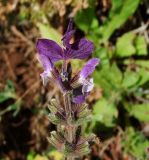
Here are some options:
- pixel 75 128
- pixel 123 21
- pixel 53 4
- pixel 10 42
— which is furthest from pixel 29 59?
pixel 75 128

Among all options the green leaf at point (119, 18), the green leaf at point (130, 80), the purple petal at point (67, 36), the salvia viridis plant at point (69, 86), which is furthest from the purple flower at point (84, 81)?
the green leaf at point (119, 18)

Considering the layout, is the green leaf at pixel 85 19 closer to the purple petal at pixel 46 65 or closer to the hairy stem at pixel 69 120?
the hairy stem at pixel 69 120

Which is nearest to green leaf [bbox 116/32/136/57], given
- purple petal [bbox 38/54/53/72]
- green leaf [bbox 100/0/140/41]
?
green leaf [bbox 100/0/140/41]

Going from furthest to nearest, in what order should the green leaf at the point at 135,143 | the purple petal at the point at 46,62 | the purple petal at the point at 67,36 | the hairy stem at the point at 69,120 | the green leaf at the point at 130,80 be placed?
the green leaf at the point at 130,80, the green leaf at the point at 135,143, the hairy stem at the point at 69,120, the purple petal at the point at 46,62, the purple petal at the point at 67,36

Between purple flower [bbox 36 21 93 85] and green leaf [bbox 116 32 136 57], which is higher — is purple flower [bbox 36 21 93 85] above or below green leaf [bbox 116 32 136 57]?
above

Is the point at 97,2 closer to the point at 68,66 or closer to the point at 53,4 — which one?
the point at 53,4

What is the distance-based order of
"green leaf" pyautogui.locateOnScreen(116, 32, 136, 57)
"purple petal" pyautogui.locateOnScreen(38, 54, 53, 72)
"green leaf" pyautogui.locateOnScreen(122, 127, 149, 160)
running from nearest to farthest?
1. "purple petal" pyautogui.locateOnScreen(38, 54, 53, 72)
2. "green leaf" pyautogui.locateOnScreen(122, 127, 149, 160)
3. "green leaf" pyautogui.locateOnScreen(116, 32, 136, 57)

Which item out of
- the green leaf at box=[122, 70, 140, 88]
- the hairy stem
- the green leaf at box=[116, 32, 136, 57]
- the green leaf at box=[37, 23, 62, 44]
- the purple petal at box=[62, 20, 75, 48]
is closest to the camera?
the purple petal at box=[62, 20, 75, 48]

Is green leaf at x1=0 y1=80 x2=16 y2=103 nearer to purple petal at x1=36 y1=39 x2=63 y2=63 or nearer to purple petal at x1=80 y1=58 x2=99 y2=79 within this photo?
purple petal at x1=80 y1=58 x2=99 y2=79
